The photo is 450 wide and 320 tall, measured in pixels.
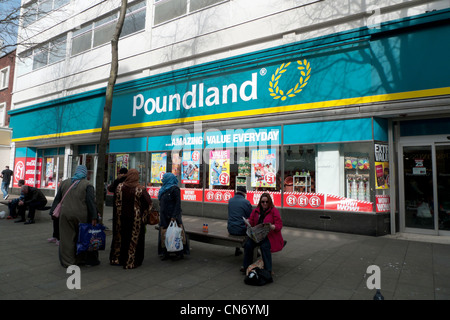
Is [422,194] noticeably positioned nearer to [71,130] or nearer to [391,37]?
[391,37]

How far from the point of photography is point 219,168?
10.6m

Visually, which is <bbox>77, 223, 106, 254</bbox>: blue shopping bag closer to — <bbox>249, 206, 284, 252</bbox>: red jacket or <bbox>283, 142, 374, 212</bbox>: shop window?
<bbox>249, 206, 284, 252</bbox>: red jacket

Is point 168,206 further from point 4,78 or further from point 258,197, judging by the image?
point 4,78

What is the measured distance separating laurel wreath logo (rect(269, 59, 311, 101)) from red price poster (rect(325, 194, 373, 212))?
3.36m

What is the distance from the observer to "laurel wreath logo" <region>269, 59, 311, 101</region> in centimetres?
895

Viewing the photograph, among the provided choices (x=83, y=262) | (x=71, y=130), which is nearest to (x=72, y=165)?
(x=71, y=130)

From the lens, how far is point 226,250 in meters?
6.37

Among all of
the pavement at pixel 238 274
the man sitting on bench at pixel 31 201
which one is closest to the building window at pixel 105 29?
the man sitting on bench at pixel 31 201

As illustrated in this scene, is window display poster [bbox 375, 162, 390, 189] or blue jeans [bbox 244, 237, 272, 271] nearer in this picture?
blue jeans [bbox 244, 237, 272, 271]

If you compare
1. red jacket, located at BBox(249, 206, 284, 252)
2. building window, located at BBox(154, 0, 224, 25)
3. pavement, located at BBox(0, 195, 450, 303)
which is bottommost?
pavement, located at BBox(0, 195, 450, 303)

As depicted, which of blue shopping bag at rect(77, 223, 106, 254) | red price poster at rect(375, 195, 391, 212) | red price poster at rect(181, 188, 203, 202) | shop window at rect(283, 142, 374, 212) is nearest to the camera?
blue shopping bag at rect(77, 223, 106, 254)

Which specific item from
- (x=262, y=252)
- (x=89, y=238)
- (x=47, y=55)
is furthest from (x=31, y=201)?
(x=47, y=55)

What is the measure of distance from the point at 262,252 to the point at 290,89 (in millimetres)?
6069

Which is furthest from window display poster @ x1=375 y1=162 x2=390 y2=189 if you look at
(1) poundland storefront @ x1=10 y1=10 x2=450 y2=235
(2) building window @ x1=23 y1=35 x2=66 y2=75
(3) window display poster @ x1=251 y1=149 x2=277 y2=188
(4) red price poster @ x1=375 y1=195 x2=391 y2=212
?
(2) building window @ x1=23 y1=35 x2=66 y2=75
